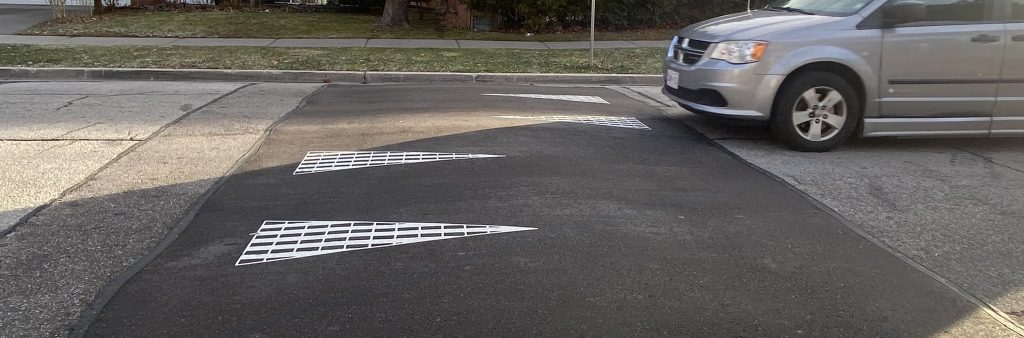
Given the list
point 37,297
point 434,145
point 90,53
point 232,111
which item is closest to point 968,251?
point 434,145

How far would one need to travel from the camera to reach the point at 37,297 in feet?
12.3

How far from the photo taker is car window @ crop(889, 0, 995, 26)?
6.91 meters

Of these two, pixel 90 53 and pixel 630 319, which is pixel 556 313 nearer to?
pixel 630 319

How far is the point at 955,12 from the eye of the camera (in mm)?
6930

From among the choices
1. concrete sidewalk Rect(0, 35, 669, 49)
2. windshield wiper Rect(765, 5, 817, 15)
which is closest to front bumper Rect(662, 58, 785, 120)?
windshield wiper Rect(765, 5, 817, 15)

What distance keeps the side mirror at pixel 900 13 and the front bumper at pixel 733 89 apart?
3.43ft

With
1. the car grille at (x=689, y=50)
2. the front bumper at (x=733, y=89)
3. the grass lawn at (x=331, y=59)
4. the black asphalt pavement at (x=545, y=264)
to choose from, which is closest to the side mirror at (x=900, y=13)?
the front bumper at (x=733, y=89)

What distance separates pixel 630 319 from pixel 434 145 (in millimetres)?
3734

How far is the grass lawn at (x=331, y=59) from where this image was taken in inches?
493

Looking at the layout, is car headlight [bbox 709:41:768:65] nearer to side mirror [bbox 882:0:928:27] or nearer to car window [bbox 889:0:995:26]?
side mirror [bbox 882:0:928:27]

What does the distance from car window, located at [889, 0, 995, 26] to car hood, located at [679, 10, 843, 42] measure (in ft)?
2.53

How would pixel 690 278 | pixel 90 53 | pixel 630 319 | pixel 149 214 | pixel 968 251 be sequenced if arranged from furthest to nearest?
1. pixel 90 53
2. pixel 149 214
3. pixel 968 251
4. pixel 690 278
5. pixel 630 319

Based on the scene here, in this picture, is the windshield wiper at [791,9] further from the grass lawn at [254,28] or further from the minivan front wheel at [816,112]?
the grass lawn at [254,28]

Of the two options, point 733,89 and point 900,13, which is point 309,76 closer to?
point 733,89
